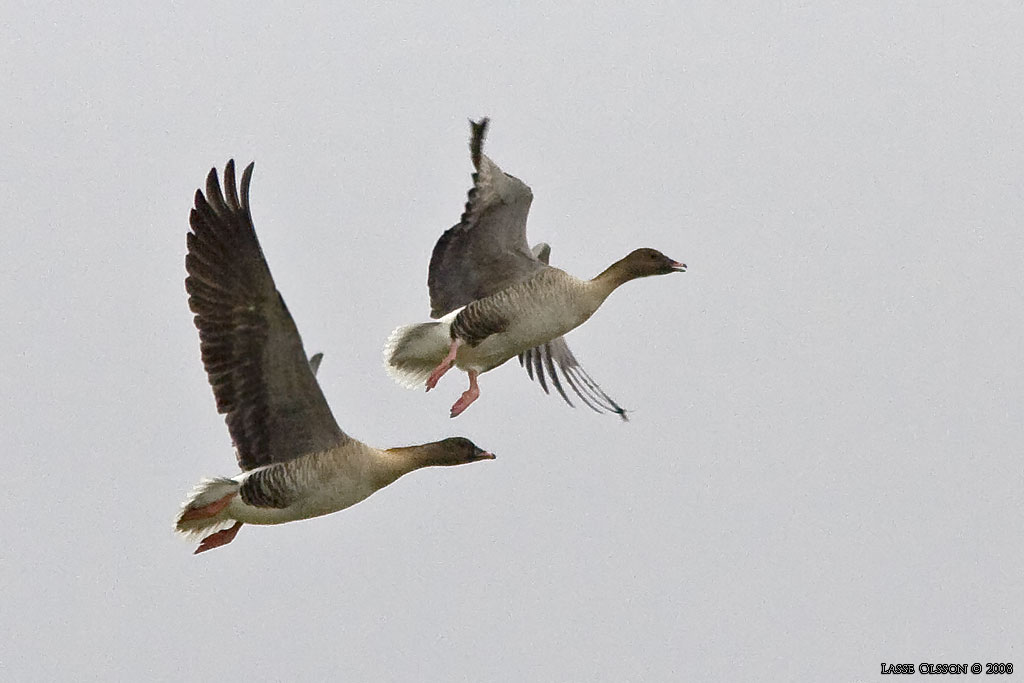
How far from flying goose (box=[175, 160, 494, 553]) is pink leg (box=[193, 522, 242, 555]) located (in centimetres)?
13

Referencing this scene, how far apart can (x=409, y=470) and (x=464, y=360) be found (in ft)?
6.92

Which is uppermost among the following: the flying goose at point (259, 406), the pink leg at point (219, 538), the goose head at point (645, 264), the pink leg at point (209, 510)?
the goose head at point (645, 264)

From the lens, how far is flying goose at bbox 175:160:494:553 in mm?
10922

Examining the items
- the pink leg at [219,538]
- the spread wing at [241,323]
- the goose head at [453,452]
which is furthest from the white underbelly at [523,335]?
the pink leg at [219,538]

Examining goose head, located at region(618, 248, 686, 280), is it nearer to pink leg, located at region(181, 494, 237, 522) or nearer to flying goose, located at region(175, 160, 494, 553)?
flying goose, located at region(175, 160, 494, 553)

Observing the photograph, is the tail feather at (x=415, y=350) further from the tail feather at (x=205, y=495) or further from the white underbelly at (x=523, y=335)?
the tail feather at (x=205, y=495)

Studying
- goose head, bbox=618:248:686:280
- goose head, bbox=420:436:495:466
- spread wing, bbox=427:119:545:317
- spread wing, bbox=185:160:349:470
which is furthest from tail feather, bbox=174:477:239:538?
goose head, bbox=618:248:686:280

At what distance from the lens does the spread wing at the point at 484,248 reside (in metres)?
13.0

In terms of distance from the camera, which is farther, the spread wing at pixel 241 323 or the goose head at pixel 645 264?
the goose head at pixel 645 264

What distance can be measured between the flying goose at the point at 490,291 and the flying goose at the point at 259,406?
1660mm

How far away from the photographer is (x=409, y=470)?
451 inches

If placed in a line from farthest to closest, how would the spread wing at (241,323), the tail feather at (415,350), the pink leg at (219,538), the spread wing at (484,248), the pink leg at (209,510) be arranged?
the tail feather at (415,350) < the spread wing at (484,248) < the pink leg at (219,538) < the pink leg at (209,510) < the spread wing at (241,323)

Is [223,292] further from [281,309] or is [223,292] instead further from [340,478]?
[340,478]

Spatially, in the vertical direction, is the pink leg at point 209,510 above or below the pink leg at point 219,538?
above
